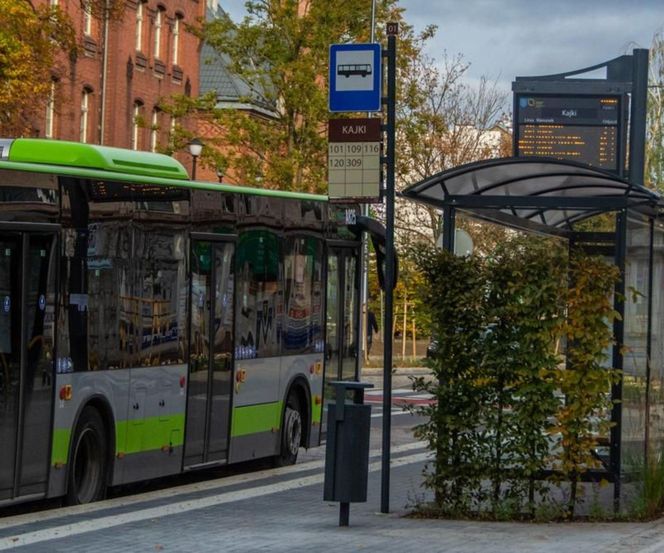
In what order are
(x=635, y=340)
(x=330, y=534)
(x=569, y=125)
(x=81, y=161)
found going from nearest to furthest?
(x=330, y=534), (x=635, y=340), (x=81, y=161), (x=569, y=125)

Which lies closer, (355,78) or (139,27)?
(355,78)

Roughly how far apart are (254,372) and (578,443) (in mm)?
5410

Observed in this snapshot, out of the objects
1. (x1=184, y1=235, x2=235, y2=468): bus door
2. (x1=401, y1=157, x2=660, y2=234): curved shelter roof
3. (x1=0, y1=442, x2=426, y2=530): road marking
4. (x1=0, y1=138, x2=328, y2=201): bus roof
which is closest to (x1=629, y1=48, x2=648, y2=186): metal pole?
(x1=0, y1=442, x2=426, y2=530): road marking

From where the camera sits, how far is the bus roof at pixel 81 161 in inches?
544

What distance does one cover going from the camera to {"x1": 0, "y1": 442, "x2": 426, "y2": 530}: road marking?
42.3 feet

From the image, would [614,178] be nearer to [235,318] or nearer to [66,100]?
[235,318]

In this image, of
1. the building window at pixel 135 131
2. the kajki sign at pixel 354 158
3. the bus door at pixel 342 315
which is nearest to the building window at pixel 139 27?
the building window at pixel 135 131

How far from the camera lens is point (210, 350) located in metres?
16.5

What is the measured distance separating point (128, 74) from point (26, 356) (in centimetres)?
4360

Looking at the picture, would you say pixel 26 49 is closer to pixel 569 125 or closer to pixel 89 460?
pixel 569 125

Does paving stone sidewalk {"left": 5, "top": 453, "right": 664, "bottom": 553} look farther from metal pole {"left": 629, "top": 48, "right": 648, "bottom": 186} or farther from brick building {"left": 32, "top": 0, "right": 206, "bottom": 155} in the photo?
brick building {"left": 32, "top": 0, "right": 206, "bottom": 155}

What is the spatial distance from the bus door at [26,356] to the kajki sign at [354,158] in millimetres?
2331

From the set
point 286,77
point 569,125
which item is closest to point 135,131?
point 286,77

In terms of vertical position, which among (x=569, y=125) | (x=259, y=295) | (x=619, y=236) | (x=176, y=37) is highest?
(x=176, y=37)
